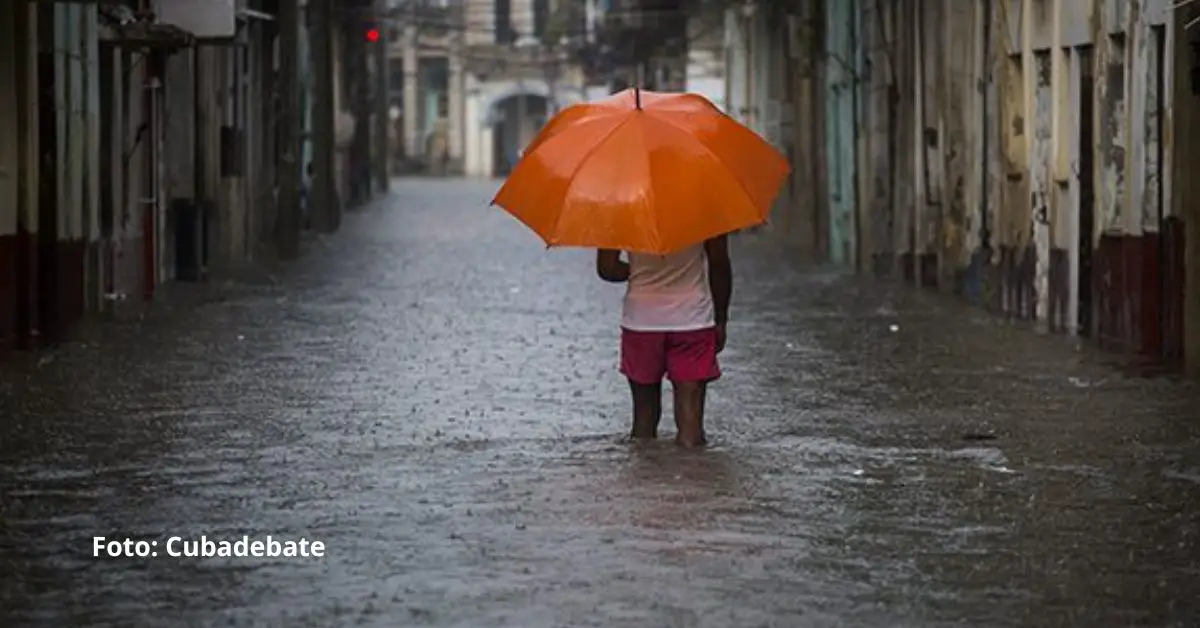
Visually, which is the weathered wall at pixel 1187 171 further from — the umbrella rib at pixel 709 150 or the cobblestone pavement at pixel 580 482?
the umbrella rib at pixel 709 150

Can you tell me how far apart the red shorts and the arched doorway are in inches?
3514

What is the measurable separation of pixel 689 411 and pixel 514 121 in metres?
91.2

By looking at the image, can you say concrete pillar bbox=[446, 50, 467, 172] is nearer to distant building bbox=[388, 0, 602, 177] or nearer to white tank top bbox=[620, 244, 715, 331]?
distant building bbox=[388, 0, 602, 177]

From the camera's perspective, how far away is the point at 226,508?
1102 centimetres

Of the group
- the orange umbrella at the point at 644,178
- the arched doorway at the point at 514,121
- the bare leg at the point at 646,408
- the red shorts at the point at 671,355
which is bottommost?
the bare leg at the point at 646,408

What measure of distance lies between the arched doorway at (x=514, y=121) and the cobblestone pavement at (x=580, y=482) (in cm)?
8092

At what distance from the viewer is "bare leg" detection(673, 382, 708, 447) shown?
1302 centimetres

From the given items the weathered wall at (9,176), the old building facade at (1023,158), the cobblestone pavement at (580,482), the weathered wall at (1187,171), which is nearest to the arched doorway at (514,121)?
the old building facade at (1023,158)

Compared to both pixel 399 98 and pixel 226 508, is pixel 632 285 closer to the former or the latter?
pixel 226 508

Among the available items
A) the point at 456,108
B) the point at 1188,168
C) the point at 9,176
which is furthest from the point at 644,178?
the point at 456,108

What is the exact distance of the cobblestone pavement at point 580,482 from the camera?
29.3 feet

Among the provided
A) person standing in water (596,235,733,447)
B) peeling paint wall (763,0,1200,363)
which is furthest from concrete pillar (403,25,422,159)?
person standing in water (596,235,733,447)

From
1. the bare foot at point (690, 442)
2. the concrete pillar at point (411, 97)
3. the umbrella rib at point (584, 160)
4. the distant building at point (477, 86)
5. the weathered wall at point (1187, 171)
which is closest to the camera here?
the umbrella rib at point (584, 160)

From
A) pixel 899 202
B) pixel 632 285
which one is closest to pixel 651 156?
pixel 632 285
